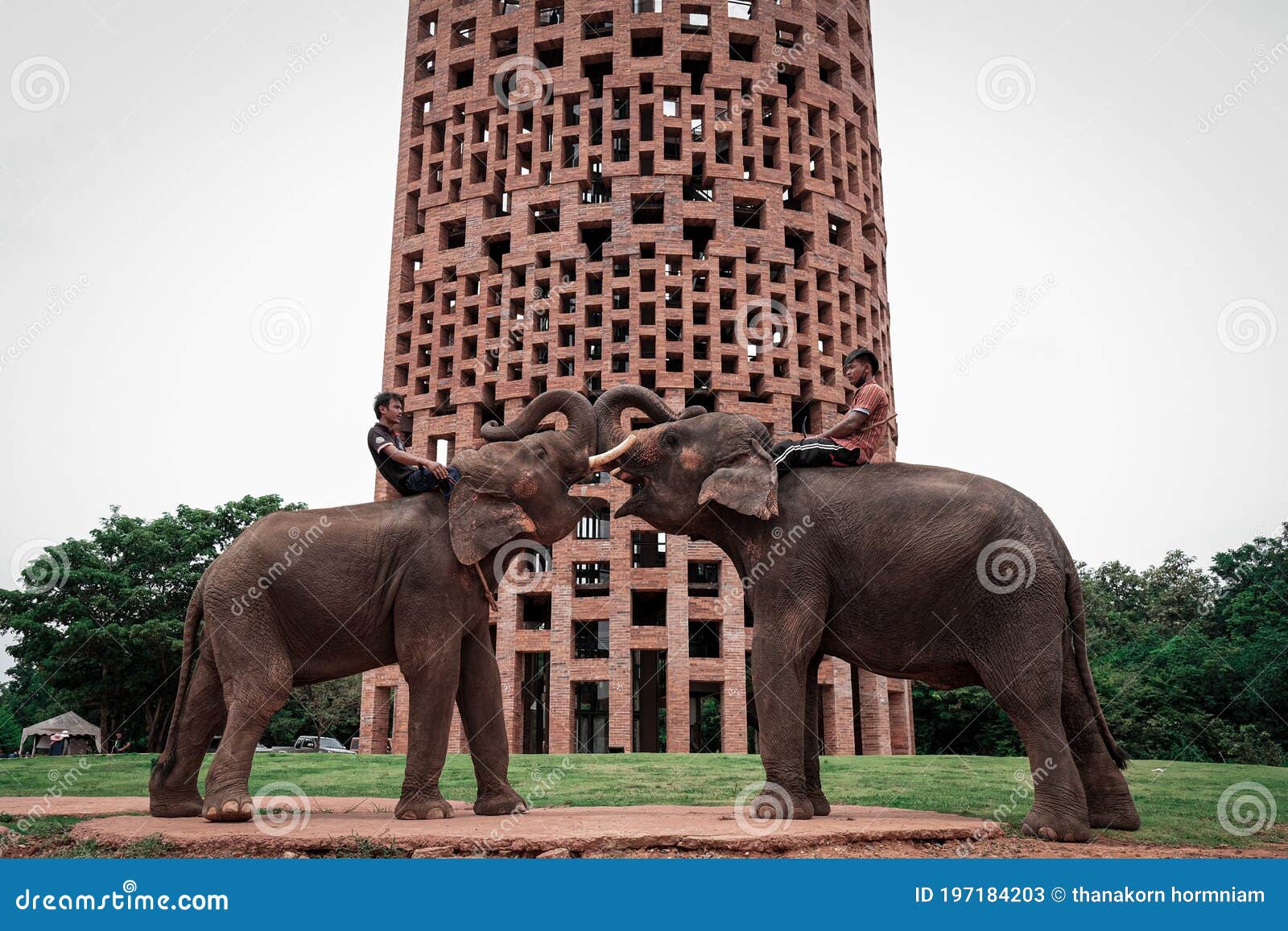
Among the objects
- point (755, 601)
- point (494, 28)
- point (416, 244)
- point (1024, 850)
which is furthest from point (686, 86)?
point (1024, 850)

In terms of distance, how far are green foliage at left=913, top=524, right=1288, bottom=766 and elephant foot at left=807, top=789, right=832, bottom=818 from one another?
1986 cm

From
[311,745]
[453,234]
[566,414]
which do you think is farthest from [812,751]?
[311,745]

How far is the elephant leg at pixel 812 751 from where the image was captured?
702cm

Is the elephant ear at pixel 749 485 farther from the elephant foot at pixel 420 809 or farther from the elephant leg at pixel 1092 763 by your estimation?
the elephant foot at pixel 420 809

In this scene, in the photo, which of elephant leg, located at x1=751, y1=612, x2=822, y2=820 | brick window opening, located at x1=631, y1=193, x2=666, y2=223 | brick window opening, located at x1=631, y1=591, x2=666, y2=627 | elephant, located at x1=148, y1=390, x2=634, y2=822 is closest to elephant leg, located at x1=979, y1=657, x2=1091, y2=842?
elephant leg, located at x1=751, y1=612, x2=822, y2=820

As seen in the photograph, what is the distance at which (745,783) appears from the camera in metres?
10.3

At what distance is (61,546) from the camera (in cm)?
3145

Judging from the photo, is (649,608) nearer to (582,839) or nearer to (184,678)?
(184,678)

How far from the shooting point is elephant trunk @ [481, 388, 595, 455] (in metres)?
7.78

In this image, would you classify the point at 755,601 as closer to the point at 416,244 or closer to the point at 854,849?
the point at 854,849

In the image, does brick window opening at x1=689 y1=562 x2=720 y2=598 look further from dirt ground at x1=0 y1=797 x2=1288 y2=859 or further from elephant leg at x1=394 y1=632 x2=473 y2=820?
dirt ground at x1=0 y1=797 x2=1288 y2=859

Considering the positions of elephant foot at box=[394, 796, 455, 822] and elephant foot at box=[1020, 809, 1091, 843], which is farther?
Result: elephant foot at box=[394, 796, 455, 822]

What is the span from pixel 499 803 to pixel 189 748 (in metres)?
2.44

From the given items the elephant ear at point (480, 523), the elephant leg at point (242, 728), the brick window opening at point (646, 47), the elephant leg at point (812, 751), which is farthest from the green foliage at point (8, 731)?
the elephant leg at point (812, 751)
